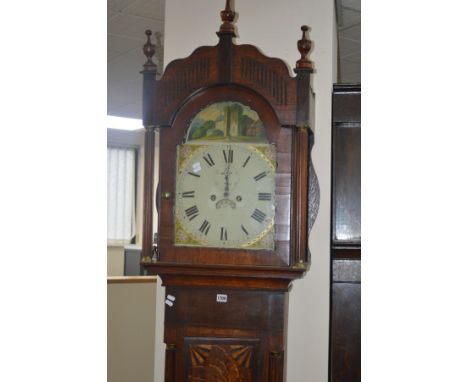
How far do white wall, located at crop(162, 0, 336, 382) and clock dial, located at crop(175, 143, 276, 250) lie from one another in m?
0.46

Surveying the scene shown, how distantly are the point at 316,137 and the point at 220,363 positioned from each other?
1.00 meters

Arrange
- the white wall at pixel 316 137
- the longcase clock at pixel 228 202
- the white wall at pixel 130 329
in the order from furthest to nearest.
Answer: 1. the white wall at pixel 130 329
2. the white wall at pixel 316 137
3. the longcase clock at pixel 228 202

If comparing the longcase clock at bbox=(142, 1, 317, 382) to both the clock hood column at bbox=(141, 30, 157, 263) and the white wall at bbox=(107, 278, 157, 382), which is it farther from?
Result: the white wall at bbox=(107, 278, 157, 382)

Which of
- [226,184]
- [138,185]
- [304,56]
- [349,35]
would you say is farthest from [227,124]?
[138,185]

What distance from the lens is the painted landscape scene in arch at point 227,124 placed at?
2090mm

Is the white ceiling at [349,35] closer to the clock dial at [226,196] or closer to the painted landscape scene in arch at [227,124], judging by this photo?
the painted landscape scene in arch at [227,124]

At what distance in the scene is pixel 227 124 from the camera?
211cm

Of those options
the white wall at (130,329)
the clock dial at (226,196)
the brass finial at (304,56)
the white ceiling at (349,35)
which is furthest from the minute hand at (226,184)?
the white wall at (130,329)

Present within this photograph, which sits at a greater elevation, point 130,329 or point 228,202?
point 228,202

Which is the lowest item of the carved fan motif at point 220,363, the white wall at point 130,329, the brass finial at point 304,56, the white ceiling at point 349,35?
the white wall at point 130,329

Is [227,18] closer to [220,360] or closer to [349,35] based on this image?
[220,360]
